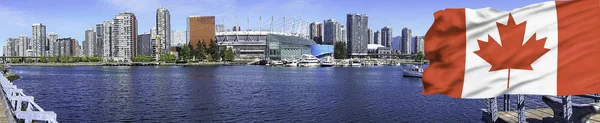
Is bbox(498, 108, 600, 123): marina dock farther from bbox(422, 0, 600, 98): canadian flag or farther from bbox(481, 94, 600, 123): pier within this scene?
bbox(422, 0, 600, 98): canadian flag

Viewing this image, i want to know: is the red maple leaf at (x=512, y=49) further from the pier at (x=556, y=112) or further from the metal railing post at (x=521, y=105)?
the metal railing post at (x=521, y=105)

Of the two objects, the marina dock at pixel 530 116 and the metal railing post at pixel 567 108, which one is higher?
the metal railing post at pixel 567 108

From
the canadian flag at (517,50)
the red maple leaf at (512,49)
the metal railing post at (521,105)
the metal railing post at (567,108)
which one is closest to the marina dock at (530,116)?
the metal railing post at (521,105)

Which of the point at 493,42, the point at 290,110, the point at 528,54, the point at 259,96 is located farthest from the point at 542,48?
the point at 259,96

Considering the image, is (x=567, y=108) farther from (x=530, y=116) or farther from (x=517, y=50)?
(x=517, y=50)

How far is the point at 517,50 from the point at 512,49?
0.25ft

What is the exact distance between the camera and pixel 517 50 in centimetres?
740

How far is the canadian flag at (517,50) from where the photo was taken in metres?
7.21

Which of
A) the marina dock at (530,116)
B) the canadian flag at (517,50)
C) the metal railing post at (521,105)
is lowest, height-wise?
the marina dock at (530,116)

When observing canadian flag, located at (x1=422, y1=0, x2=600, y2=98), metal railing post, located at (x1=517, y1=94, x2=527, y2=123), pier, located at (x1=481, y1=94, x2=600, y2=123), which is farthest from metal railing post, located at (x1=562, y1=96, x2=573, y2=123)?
canadian flag, located at (x1=422, y1=0, x2=600, y2=98)

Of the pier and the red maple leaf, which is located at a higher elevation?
the red maple leaf

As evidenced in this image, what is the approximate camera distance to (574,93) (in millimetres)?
7258

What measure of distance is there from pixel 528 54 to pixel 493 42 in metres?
0.54

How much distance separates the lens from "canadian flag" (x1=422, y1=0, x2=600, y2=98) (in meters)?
7.21
